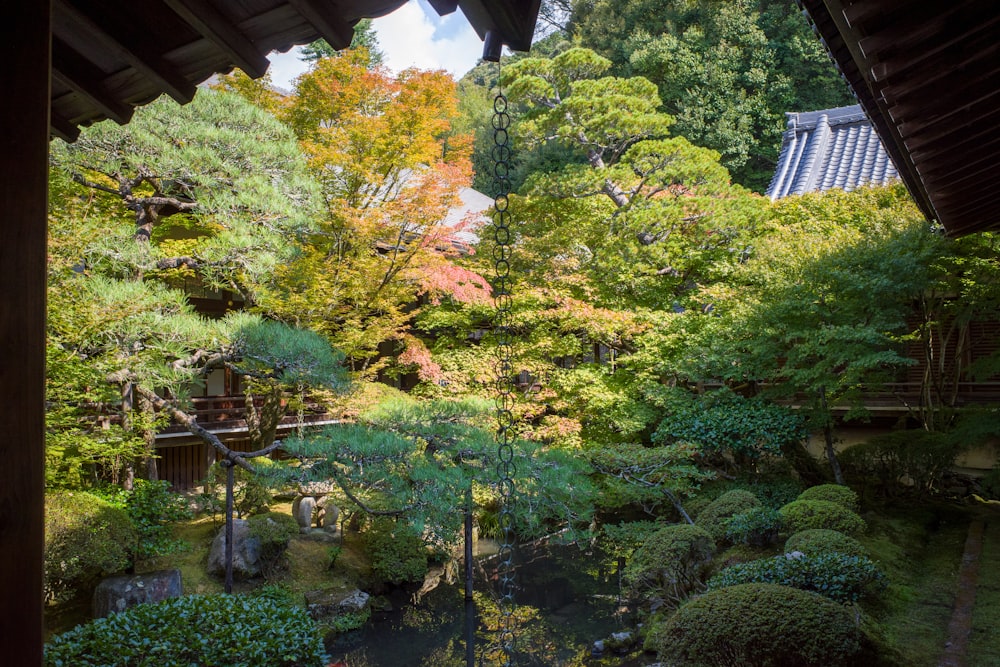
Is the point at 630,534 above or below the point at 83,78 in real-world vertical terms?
below

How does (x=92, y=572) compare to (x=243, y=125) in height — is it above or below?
below

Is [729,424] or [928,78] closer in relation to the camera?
[928,78]

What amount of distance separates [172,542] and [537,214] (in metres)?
8.09

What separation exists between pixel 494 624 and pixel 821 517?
404 cm

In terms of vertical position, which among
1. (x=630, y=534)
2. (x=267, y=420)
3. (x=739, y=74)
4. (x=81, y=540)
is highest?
(x=739, y=74)

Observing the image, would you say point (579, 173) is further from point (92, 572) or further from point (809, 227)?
point (92, 572)

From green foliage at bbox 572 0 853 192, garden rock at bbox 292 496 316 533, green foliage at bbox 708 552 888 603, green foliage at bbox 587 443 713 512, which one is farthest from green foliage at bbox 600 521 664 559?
green foliage at bbox 572 0 853 192

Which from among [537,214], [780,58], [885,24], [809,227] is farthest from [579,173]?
[780,58]

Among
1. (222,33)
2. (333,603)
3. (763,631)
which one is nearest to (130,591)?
(333,603)

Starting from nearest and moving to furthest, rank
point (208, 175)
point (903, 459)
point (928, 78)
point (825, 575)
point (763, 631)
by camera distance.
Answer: point (928, 78) < point (763, 631) < point (825, 575) < point (208, 175) < point (903, 459)

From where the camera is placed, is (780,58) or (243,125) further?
(780,58)

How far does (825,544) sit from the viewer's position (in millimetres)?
5727

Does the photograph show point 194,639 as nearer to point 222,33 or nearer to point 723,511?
point 222,33

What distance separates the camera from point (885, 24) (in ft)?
6.87
